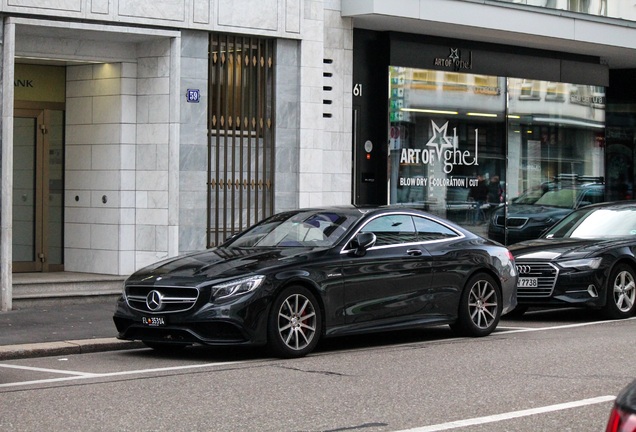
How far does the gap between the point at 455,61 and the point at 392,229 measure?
33.7ft

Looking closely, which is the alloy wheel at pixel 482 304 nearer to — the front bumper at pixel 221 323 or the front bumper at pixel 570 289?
the front bumper at pixel 570 289

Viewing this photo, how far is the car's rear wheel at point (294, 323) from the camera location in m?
11.0

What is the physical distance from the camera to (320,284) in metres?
11.4

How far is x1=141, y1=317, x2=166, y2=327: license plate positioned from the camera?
36.4 ft

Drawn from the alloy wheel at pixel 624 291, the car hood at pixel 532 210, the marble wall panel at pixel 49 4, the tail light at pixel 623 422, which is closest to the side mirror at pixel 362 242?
the alloy wheel at pixel 624 291

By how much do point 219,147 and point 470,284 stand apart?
646 centimetres

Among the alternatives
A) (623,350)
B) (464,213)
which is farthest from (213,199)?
(623,350)

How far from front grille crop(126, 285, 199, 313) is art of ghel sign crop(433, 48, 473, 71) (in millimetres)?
11734

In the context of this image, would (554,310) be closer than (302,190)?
Yes

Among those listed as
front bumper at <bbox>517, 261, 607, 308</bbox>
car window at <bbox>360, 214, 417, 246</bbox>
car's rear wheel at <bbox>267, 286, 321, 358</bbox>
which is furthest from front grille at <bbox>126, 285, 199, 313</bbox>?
front bumper at <bbox>517, 261, 607, 308</bbox>

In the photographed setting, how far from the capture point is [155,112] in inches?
698

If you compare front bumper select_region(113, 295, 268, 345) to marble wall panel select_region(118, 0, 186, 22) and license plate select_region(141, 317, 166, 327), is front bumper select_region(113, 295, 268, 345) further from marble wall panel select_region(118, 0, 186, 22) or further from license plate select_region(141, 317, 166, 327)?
marble wall panel select_region(118, 0, 186, 22)

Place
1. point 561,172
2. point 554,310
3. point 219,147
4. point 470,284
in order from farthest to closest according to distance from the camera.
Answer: point 561,172, point 219,147, point 554,310, point 470,284

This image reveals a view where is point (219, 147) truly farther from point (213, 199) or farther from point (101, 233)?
point (101, 233)
